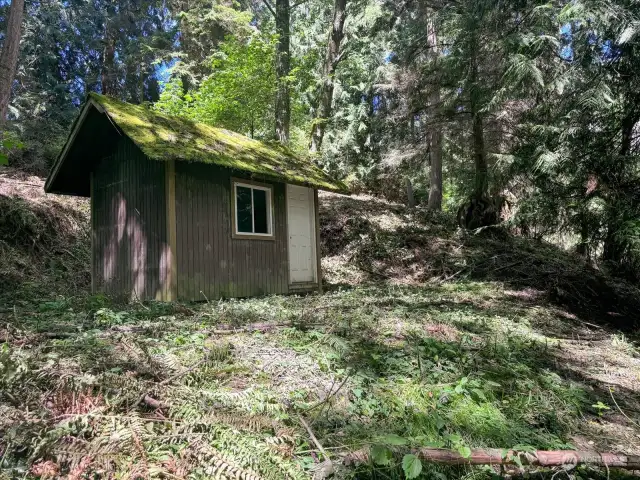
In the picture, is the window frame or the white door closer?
the window frame

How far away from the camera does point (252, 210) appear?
8.98 metres

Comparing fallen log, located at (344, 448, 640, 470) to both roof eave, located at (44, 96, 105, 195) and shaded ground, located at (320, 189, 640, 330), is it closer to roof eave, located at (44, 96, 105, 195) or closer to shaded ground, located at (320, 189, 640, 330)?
shaded ground, located at (320, 189, 640, 330)

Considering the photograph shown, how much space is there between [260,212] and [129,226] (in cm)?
258

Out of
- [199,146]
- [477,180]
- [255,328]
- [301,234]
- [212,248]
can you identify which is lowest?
[255,328]

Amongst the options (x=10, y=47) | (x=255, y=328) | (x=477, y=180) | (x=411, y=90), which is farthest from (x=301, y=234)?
(x=10, y=47)

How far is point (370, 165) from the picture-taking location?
19.2m

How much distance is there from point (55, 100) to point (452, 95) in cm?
1675

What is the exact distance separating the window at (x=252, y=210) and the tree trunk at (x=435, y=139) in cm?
602

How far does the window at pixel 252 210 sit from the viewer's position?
8695 millimetres

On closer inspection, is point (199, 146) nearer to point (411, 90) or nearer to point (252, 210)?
point (252, 210)

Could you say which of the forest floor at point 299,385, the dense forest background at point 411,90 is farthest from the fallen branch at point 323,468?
the dense forest background at point 411,90

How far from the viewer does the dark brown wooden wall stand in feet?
25.2

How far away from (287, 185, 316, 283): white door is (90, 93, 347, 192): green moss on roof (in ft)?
1.90

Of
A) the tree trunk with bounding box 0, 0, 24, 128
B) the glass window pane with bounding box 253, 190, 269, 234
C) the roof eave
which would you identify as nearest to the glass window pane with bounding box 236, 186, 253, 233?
the glass window pane with bounding box 253, 190, 269, 234
